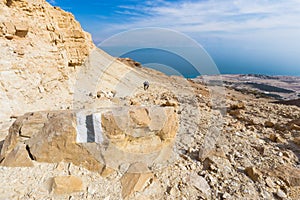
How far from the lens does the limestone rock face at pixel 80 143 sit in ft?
13.5

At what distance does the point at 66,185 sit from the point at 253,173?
353 cm

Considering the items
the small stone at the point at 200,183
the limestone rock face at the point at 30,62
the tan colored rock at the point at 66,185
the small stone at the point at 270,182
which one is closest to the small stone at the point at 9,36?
the limestone rock face at the point at 30,62

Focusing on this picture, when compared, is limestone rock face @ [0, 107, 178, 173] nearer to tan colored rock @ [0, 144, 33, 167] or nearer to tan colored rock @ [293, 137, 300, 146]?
tan colored rock @ [0, 144, 33, 167]

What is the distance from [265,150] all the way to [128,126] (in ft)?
11.7

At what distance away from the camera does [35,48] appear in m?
9.75

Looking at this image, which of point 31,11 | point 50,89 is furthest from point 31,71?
point 31,11

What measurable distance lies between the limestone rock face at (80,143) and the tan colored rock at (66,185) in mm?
452

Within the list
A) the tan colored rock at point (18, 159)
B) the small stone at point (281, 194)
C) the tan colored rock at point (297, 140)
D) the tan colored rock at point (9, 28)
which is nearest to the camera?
the small stone at point (281, 194)

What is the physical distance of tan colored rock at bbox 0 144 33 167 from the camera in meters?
4.00

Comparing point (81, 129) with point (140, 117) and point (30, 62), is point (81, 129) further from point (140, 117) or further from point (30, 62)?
point (30, 62)

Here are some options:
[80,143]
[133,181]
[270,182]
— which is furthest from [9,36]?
[270,182]

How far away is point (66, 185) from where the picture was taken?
3596 millimetres

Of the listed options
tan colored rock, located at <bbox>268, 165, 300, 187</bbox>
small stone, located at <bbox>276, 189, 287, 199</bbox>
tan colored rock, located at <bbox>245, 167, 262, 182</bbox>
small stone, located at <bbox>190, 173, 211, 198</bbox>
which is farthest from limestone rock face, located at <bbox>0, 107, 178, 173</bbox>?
tan colored rock, located at <bbox>268, 165, 300, 187</bbox>

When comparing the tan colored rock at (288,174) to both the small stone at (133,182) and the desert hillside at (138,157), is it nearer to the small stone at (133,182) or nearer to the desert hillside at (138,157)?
the desert hillside at (138,157)
